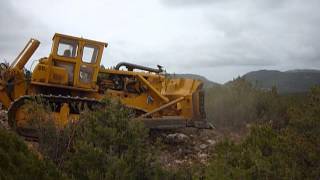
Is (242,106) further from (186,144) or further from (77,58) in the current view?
(77,58)

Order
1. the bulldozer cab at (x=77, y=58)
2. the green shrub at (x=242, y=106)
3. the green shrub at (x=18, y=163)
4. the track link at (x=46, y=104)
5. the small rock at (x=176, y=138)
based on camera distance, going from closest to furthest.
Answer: the green shrub at (x=18, y=163) < the track link at (x=46, y=104) < the bulldozer cab at (x=77, y=58) < the small rock at (x=176, y=138) < the green shrub at (x=242, y=106)

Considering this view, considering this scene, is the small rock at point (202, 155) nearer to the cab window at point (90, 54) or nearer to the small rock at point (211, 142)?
the small rock at point (211, 142)

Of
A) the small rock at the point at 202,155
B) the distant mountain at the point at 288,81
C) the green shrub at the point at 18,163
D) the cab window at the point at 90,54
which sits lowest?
the small rock at the point at 202,155

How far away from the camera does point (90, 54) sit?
41.3ft

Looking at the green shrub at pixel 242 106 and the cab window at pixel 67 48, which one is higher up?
the cab window at pixel 67 48

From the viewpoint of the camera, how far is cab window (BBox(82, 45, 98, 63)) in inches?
493

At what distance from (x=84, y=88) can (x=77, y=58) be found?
801 mm

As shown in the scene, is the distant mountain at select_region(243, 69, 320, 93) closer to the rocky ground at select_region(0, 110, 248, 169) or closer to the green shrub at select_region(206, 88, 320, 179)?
the green shrub at select_region(206, 88, 320, 179)

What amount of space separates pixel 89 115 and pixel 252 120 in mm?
8849

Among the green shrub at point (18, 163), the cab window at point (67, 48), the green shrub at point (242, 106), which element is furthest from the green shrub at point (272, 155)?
the green shrub at point (242, 106)

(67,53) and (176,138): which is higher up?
(67,53)

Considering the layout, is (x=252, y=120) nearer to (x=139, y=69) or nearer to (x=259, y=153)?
(x=139, y=69)

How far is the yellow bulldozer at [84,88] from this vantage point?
11938 millimetres

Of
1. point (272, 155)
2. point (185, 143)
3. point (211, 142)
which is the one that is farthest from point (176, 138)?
point (272, 155)
